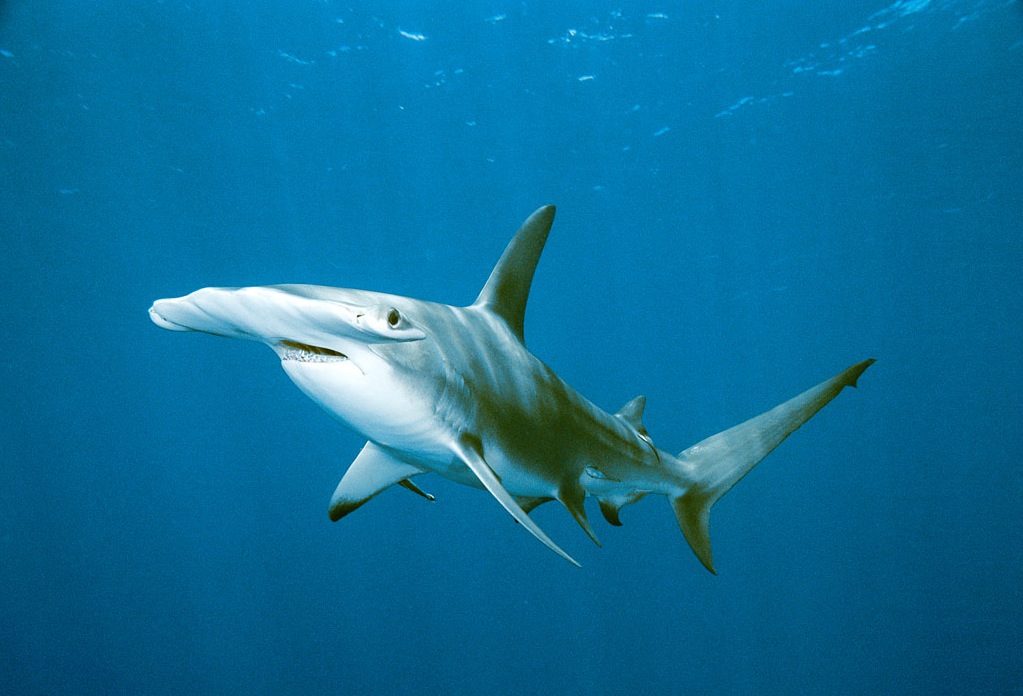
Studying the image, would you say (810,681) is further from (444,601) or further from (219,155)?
(219,155)

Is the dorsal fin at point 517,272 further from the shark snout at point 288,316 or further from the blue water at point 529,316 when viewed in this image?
the blue water at point 529,316

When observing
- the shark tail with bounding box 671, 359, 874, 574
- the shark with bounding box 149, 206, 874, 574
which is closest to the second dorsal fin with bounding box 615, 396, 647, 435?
the shark with bounding box 149, 206, 874, 574

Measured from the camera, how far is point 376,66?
15672 millimetres

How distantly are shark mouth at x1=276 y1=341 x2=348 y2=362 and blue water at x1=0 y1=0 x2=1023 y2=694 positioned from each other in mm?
9767

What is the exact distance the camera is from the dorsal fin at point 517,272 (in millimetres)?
3592

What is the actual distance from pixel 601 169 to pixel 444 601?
79.1ft

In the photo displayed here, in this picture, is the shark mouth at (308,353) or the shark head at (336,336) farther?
the shark mouth at (308,353)

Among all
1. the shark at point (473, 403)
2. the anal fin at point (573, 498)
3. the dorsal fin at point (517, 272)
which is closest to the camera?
the shark at point (473, 403)

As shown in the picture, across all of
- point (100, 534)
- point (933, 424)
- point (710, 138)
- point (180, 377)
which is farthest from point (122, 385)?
point (933, 424)

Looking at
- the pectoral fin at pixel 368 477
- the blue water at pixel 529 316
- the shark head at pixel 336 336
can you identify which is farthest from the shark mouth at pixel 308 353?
the blue water at pixel 529 316

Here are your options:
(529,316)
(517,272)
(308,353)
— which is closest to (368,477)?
(308,353)

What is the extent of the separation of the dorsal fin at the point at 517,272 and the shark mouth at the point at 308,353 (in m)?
1.38

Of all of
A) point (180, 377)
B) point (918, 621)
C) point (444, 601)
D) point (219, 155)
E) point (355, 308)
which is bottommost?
point (918, 621)

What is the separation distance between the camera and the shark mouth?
2232 millimetres
